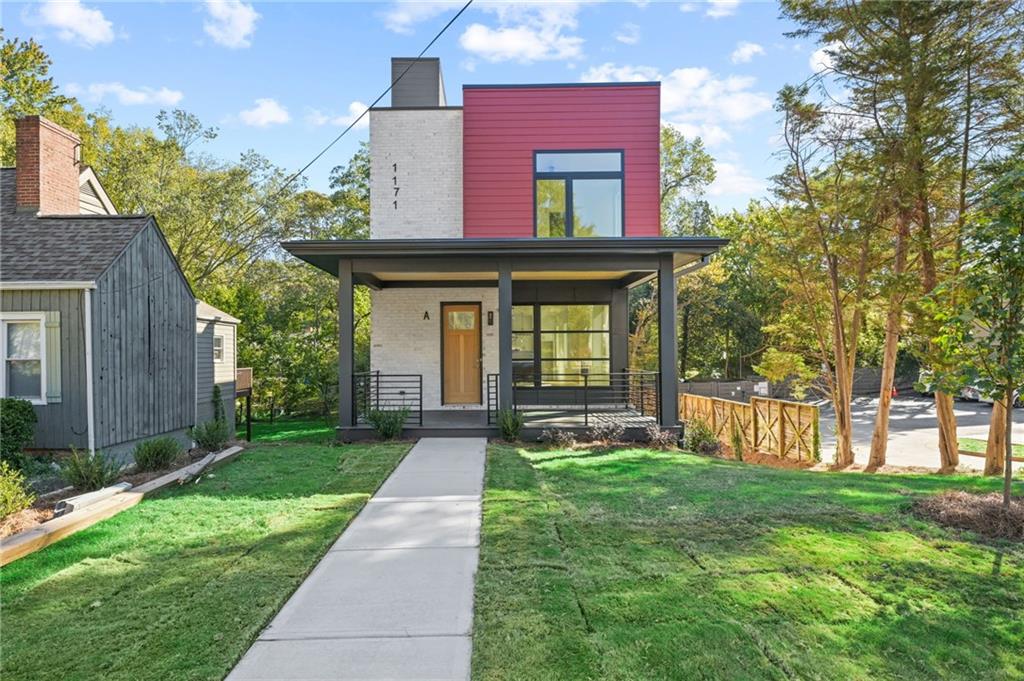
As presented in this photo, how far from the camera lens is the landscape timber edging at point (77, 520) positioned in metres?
4.23

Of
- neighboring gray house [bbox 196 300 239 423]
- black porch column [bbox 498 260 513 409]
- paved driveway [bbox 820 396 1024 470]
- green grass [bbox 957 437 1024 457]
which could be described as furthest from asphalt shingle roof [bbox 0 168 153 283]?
green grass [bbox 957 437 1024 457]

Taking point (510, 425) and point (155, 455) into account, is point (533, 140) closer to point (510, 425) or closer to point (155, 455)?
point (510, 425)

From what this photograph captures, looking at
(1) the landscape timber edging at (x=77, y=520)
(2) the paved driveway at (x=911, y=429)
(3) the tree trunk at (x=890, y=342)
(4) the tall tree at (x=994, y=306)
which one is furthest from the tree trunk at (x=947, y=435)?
(1) the landscape timber edging at (x=77, y=520)

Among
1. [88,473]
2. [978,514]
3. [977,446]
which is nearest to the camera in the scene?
[978,514]

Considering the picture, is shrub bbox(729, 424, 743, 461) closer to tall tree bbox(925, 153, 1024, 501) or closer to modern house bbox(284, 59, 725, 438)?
modern house bbox(284, 59, 725, 438)

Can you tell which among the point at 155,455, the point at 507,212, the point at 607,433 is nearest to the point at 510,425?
the point at 607,433

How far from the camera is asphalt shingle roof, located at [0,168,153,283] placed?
8.06 metres

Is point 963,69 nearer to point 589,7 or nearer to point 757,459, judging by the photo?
point 589,7

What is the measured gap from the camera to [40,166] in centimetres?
934

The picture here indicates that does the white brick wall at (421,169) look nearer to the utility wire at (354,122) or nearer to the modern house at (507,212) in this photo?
the modern house at (507,212)

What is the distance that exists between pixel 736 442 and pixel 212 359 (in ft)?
37.0

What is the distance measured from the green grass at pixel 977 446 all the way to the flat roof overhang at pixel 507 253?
9.09 meters

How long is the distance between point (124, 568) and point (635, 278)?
31.6 ft

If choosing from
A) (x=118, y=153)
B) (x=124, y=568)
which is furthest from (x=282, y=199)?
(x=124, y=568)
